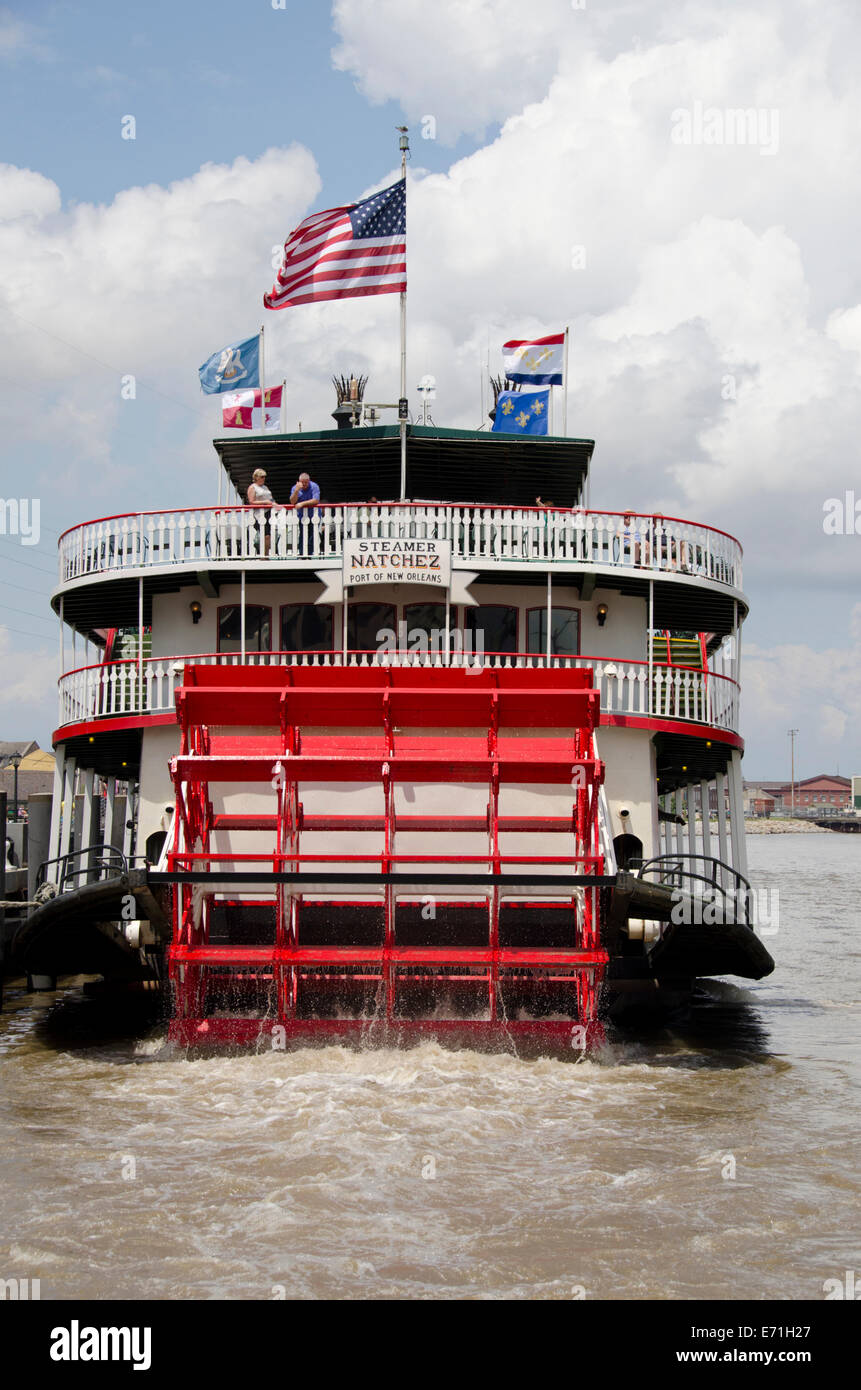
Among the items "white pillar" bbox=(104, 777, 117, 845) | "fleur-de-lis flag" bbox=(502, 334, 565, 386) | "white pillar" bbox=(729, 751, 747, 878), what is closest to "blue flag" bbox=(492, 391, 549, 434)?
"fleur-de-lis flag" bbox=(502, 334, 565, 386)

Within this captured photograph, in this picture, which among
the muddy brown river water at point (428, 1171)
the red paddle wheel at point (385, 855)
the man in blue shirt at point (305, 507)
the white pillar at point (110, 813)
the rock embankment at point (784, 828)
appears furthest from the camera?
the rock embankment at point (784, 828)

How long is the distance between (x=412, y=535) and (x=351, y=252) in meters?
3.55

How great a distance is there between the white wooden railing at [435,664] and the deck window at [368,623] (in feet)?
0.81

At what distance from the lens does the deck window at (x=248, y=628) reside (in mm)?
13422

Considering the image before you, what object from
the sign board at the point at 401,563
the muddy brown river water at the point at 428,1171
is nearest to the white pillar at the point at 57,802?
the muddy brown river water at the point at 428,1171

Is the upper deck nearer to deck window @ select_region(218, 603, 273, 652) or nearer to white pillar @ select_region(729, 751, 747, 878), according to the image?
deck window @ select_region(218, 603, 273, 652)

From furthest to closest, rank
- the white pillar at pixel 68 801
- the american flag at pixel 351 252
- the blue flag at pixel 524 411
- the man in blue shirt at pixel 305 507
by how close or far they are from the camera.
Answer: the blue flag at pixel 524 411
the american flag at pixel 351 252
the white pillar at pixel 68 801
the man in blue shirt at pixel 305 507

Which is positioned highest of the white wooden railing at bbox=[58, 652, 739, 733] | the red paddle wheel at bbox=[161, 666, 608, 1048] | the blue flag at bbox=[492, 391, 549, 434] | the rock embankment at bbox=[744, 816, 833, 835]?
the blue flag at bbox=[492, 391, 549, 434]

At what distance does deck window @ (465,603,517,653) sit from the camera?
13344mm

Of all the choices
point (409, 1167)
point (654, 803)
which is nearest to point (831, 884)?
point (654, 803)

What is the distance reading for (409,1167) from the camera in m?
7.43

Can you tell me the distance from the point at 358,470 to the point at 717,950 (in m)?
7.37

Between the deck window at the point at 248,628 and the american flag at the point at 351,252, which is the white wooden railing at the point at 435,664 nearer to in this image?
the deck window at the point at 248,628

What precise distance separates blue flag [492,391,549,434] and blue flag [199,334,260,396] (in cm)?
299
